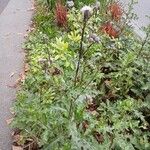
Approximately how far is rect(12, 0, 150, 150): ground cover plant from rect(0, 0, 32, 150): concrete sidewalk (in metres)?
0.25

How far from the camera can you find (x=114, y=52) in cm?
523

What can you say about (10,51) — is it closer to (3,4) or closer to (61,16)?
(61,16)

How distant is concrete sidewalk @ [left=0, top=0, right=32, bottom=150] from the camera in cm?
439

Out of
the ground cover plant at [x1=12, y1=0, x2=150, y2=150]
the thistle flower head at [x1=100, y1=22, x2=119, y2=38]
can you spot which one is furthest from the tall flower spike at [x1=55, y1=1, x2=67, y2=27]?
the ground cover plant at [x1=12, y1=0, x2=150, y2=150]

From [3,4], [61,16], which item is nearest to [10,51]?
[61,16]

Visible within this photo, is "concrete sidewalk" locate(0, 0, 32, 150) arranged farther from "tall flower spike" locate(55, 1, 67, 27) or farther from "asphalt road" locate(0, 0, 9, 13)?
"tall flower spike" locate(55, 1, 67, 27)

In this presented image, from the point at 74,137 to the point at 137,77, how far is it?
175 cm

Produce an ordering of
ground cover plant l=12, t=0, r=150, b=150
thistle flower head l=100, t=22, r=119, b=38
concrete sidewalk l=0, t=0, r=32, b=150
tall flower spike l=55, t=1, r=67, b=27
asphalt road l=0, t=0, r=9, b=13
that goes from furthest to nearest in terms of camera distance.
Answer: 1. asphalt road l=0, t=0, r=9, b=13
2. tall flower spike l=55, t=1, r=67, b=27
3. thistle flower head l=100, t=22, r=119, b=38
4. concrete sidewalk l=0, t=0, r=32, b=150
5. ground cover plant l=12, t=0, r=150, b=150

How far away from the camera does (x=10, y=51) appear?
6.21m

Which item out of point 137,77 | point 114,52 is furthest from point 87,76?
point 114,52

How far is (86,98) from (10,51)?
10.4 feet

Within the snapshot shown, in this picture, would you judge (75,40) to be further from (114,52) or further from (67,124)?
(67,124)

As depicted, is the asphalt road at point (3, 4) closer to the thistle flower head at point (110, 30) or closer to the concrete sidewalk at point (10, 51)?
the concrete sidewalk at point (10, 51)

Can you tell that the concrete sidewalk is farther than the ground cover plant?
Yes
